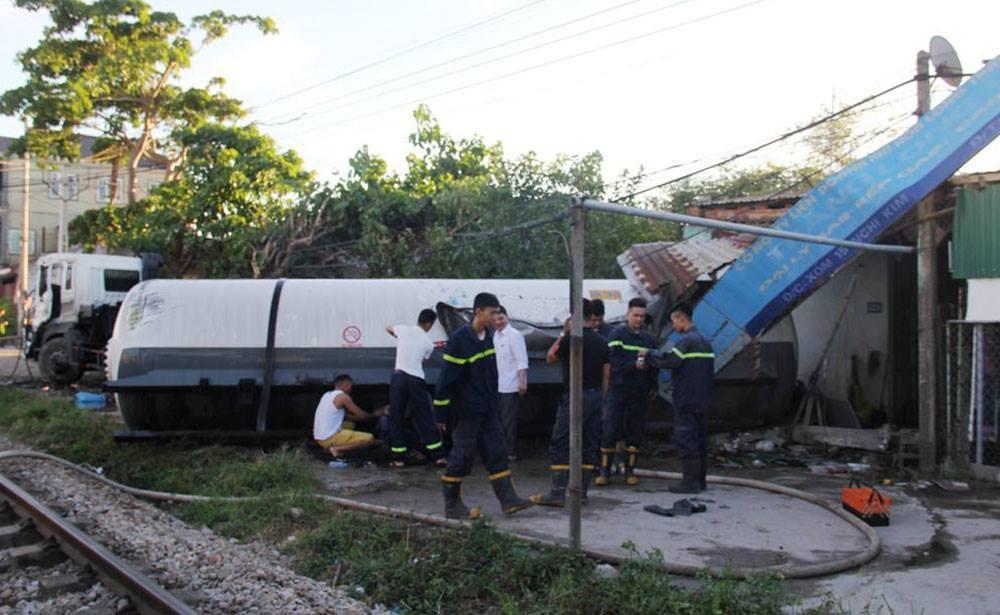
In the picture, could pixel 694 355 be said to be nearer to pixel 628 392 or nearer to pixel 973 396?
pixel 628 392

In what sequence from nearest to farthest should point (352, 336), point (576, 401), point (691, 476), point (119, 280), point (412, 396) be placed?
point (576, 401)
point (691, 476)
point (412, 396)
point (352, 336)
point (119, 280)

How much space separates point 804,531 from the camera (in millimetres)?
6914

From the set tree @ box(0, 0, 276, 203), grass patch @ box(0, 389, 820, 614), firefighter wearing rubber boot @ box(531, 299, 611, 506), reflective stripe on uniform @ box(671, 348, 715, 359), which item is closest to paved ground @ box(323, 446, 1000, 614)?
firefighter wearing rubber boot @ box(531, 299, 611, 506)

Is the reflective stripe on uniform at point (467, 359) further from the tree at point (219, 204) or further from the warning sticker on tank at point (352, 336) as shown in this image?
the tree at point (219, 204)

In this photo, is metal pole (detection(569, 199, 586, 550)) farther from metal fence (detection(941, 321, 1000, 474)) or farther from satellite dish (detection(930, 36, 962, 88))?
satellite dish (detection(930, 36, 962, 88))

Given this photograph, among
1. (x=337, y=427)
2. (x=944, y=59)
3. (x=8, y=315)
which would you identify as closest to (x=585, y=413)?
(x=337, y=427)

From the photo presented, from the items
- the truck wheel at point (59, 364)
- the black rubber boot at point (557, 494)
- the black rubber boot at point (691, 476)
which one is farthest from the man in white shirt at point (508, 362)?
the truck wheel at point (59, 364)

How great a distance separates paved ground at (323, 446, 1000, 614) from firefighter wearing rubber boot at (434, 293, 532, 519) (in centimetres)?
37

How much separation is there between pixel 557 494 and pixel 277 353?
15.4 ft

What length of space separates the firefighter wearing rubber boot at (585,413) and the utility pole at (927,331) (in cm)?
383

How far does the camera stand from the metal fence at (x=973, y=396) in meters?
9.07

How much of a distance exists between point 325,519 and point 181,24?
2532 centimetres

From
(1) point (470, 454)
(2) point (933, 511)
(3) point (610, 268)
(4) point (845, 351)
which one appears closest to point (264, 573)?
(1) point (470, 454)

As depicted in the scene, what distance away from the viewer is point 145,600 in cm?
539
